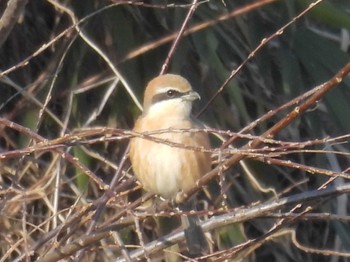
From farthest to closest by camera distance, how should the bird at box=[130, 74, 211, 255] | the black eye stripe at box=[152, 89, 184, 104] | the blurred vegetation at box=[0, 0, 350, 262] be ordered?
the blurred vegetation at box=[0, 0, 350, 262] → the black eye stripe at box=[152, 89, 184, 104] → the bird at box=[130, 74, 211, 255]

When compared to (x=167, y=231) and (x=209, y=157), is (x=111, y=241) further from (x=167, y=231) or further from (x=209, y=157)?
(x=209, y=157)

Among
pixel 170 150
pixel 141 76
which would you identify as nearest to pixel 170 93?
pixel 170 150

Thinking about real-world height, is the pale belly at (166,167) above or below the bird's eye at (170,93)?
below

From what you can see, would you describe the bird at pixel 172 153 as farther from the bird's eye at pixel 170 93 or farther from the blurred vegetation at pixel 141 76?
the blurred vegetation at pixel 141 76

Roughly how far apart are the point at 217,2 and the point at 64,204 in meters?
1.05

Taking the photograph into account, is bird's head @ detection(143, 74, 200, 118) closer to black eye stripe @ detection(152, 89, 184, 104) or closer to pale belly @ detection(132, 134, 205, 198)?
black eye stripe @ detection(152, 89, 184, 104)

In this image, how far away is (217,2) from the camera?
3.93 meters

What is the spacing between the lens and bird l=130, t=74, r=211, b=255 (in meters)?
3.06

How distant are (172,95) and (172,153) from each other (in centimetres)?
20

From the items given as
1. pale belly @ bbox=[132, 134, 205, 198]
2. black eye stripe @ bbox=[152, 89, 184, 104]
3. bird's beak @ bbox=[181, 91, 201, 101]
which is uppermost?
black eye stripe @ bbox=[152, 89, 184, 104]

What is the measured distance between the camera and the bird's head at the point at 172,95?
3137mm

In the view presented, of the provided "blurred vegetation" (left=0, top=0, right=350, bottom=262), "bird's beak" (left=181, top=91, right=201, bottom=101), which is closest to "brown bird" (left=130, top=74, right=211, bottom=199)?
"bird's beak" (left=181, top=91, right=201, bottom=101)

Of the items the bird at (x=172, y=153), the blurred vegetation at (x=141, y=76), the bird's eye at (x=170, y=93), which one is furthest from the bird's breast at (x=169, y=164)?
the blurred vegetation at (x=141, y=76)

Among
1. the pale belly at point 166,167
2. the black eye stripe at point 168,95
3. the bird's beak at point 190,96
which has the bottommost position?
the pale belly at point 166,167
